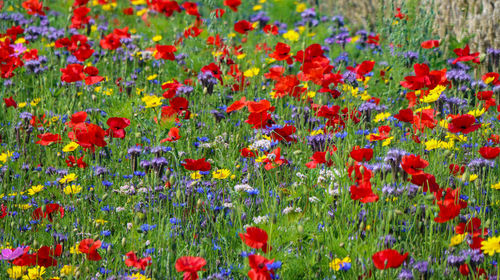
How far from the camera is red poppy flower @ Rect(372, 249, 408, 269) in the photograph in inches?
75.4

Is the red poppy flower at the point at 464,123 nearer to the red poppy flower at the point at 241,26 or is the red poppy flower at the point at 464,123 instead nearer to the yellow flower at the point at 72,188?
the yellow flower at the point at 72,188

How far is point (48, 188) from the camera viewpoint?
3.14m

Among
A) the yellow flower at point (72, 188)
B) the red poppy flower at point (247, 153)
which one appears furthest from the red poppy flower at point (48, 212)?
the red poppy flower at point (247, 153)

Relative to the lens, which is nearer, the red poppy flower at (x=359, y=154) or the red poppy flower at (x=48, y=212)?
the red poppy flower at (x=359, y=154)

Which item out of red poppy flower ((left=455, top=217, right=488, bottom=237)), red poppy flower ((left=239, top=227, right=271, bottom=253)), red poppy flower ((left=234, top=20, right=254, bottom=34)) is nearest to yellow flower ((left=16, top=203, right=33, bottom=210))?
red poppy flower ((left=239, top=227, right=271, bottom=253))

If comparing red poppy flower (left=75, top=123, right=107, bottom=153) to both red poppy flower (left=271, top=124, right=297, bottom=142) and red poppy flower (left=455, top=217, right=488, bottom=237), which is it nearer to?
red poppy flower (left=271, top=124, right=297, bottom=142)

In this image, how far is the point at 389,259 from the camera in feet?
6.31

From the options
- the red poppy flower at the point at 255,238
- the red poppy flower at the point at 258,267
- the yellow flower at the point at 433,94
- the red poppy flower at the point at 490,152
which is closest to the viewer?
the red poppy flower at the point at 258,267

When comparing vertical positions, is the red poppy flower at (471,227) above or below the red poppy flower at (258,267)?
below

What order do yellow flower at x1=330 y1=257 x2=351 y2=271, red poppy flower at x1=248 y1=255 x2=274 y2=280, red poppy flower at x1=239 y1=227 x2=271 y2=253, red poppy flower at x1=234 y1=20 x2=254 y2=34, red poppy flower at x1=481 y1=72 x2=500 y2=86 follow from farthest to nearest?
red poppy flower at x1=234 y1=20 x2=254 y2=34, red poppy flower at x1=481 y1=72 x2=500 y2=86, yellow flower at x1=330 y1=257 x2=351 y2=271, red poppy flower at x1=239 y1=227 x2=271 y2=253, red poppy flower at x1=248 y1=255 x2=274 y2=280

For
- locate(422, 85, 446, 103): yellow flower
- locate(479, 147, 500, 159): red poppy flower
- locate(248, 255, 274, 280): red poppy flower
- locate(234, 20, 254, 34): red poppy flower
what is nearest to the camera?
locate(248, 255, 274, 280): red poppy flower

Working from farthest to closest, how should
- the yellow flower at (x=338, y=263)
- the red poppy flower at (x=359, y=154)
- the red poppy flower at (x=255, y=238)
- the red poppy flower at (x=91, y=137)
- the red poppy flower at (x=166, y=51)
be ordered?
the red poppy flower at (x=166, y=51) < the red poppy flower at (x=91, y=137) < the red poppy flower at (x=359, y=154) < the yellow flower at (x=338, y=263) < the red poppy flower at (x=255, y=238)

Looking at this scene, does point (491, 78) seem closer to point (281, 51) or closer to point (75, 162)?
point (281, 51)

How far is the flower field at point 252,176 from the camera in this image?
90.1 inches
